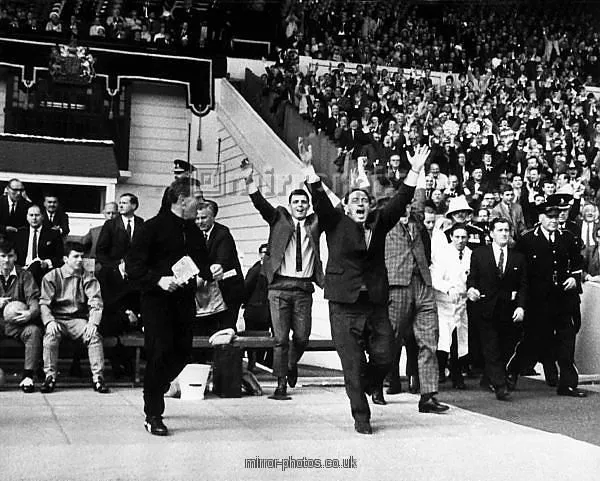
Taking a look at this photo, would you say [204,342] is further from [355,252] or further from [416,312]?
[355,252]

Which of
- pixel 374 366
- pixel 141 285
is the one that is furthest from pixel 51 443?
pixel 374 366

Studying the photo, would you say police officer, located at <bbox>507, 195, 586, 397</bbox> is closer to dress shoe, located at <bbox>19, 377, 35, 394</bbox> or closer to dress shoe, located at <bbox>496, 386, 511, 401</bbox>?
dress shoe, located at <bbox>496, 386, 511, 401</bbox>

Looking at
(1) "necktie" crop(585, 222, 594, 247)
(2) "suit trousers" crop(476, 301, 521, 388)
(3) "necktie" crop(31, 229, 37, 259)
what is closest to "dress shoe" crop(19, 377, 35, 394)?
(3) "necktie" crop(31, 229, 37, 259)

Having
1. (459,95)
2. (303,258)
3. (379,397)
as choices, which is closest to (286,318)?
(303,258)

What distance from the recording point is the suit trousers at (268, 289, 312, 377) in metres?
6.55

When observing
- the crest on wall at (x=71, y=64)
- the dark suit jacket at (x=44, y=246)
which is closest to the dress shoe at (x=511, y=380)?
the dark suit jacket at (x=44, y=246)

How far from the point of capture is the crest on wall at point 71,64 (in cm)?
1536

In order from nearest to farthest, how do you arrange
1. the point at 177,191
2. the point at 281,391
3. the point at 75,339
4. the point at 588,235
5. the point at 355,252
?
1. the point at 177,191
2. the point at 355,252
3. the point at 281,391
4. the point at 75,339
5. the point at 588,235

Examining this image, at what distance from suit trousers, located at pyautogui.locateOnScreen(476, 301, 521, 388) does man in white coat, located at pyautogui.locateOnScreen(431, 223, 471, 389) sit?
9.0 inches

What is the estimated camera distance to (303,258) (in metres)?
6.62

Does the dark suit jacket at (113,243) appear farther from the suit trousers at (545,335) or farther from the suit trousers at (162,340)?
the suit trousers at (545,335)

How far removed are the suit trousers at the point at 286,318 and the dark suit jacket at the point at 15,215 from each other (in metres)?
3.21

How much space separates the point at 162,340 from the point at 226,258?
2141 mm

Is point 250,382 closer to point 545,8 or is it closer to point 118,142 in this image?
point 118,142
